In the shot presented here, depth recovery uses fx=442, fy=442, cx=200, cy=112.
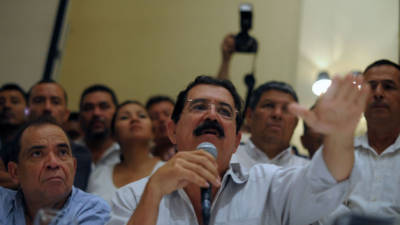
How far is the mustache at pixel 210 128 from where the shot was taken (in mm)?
1438

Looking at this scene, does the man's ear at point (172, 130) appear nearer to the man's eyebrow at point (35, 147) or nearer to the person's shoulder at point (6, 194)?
the man's eyebrow at point (35, 147)

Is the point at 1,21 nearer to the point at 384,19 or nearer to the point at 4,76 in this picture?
the point at 4,76

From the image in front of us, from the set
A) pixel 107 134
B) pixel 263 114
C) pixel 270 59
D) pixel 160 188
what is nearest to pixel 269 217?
pixel 160 188

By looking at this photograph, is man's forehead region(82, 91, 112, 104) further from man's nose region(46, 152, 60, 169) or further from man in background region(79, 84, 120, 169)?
man's nose region(46, 152, 60, 169)

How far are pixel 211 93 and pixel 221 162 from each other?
260 mm

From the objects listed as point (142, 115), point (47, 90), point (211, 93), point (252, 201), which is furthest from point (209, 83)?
point (47, 90)

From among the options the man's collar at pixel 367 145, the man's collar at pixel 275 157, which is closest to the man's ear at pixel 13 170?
the man's collar at pixel 275 157

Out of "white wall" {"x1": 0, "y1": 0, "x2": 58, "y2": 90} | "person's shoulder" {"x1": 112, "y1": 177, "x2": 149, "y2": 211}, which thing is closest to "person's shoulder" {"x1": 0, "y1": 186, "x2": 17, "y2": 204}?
"person's shoulder" {"x1": 112, "y1": 177, "x2": 149, "y2": 211}

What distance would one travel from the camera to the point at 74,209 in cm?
162

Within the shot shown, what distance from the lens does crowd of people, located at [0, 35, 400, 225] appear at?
1115mm

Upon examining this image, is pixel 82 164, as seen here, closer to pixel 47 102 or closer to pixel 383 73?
pixel 47 102

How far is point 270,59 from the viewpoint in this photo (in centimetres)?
417

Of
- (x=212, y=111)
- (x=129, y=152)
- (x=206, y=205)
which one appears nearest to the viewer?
(x=206, y=205)

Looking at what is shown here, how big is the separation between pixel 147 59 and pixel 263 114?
2.32m
